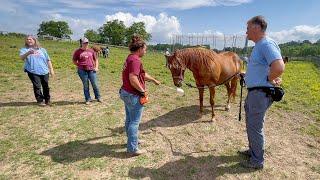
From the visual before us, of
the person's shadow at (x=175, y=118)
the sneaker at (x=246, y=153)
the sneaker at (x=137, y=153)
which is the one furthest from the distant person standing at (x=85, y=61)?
the sneaker at (x=246, y=153)

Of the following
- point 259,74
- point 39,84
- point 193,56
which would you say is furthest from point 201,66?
point 39,84

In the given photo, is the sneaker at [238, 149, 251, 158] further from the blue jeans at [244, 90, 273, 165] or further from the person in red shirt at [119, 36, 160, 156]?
the person in red shirt at [119, 36, 160, 156]

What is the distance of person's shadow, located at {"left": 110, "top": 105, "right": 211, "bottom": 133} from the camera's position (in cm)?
788

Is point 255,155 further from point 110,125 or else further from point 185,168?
point 110,125

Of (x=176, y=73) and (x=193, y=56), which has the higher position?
(x=193, y=56)

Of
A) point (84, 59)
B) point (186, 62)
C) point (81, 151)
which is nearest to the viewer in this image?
point (81, 151)

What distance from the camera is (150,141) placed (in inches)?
268

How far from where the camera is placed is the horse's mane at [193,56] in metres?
7.74

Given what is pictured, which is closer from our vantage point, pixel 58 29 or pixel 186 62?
pixel 186 62

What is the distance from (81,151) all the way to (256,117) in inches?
130

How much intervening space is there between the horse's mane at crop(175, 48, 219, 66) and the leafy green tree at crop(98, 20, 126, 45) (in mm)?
94229

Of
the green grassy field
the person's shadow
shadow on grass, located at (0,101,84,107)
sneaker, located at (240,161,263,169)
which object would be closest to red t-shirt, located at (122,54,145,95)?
the green grassy field

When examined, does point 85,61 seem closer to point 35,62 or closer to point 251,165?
point 35,62

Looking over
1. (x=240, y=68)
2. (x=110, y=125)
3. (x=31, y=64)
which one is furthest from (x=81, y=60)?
(x=240, y=68)
